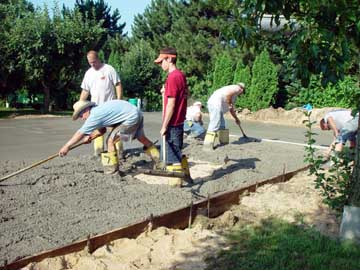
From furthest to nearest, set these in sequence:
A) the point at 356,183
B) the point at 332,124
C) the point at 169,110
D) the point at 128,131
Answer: the point at 332,124 → the point at 128,131 → the point at 169,110 → the point at 356,183

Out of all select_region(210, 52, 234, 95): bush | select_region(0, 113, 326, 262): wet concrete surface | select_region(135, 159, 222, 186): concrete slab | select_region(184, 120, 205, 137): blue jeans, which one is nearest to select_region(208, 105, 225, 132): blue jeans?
select_region(0, 113, 326, 262): wet concrete surface

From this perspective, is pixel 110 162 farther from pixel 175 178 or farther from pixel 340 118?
pixel 340 118

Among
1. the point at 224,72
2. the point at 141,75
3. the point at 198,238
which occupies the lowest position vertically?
the point at 198,238

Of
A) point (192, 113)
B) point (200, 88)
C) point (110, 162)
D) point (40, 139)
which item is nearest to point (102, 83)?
point (110, 162)

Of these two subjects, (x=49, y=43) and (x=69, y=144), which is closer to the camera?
(x=69, y=144)

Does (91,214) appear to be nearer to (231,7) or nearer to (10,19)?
(231,7)

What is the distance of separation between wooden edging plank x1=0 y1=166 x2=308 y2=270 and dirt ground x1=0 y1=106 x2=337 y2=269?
2.7 inches

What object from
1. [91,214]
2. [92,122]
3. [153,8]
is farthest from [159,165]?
[153,8]

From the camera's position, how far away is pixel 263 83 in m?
20.1

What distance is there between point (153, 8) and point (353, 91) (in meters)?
29.0

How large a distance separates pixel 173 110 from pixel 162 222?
157 cm

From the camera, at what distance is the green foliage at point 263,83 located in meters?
19.9

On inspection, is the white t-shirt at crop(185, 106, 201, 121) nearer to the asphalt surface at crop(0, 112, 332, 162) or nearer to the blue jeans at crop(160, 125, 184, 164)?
the asphalt surface at crop(0, 112, 332, 162)

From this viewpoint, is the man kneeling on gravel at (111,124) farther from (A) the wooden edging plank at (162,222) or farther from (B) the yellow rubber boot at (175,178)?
(A) the wooden edging plank at (162,222)
